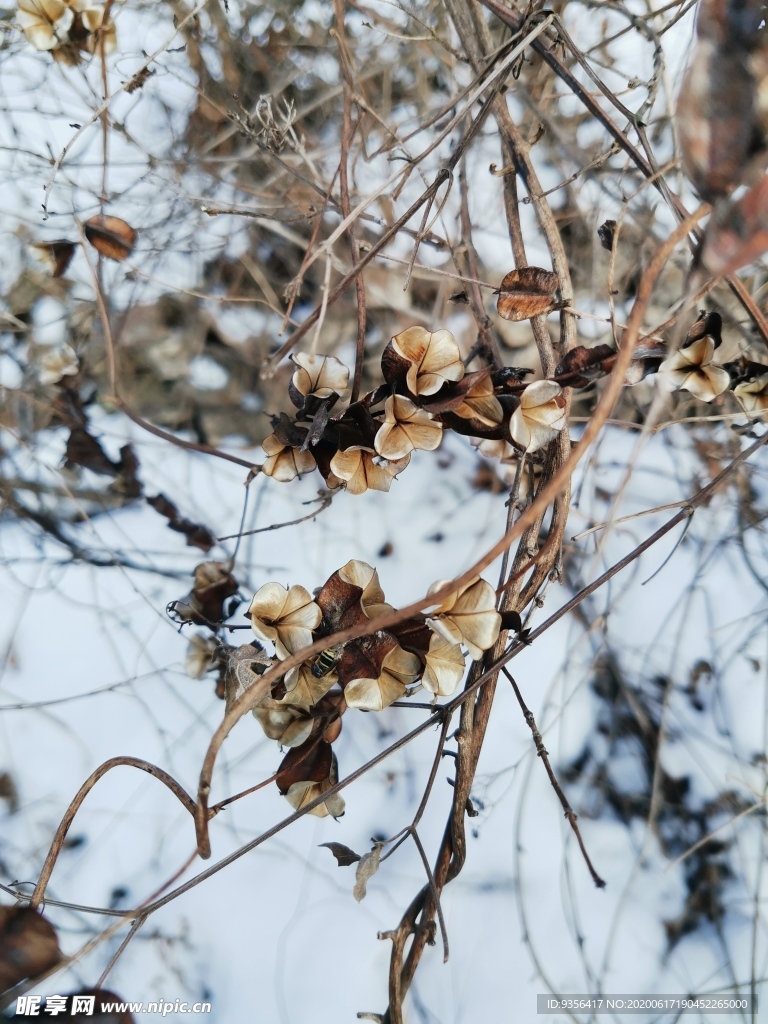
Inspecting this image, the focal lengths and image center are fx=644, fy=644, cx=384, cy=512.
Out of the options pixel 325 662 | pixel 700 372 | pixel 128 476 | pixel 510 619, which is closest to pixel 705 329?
pixel 700 372

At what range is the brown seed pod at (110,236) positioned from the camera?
598 millimetres

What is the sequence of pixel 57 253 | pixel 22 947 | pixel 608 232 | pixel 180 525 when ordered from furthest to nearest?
pixel 180 525 < pixel 57 253 < pixel 608 232 < pixel 22 947

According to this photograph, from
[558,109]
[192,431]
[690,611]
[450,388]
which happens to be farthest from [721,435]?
[192,431]

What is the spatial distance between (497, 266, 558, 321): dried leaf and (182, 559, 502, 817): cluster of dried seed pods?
202mm

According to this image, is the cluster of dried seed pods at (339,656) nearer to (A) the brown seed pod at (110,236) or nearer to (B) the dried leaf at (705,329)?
(B) the dried leaf at (705,329)

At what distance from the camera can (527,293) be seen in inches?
18.4

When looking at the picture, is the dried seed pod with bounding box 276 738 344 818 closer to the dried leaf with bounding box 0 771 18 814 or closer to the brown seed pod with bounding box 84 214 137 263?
the brown seed pod with bounding box 84 214 137 263

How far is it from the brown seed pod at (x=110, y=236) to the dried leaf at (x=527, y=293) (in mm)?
368

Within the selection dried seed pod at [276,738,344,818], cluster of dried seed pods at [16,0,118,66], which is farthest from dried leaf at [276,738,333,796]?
cluster of dried seed pods at [16,0,118,66]

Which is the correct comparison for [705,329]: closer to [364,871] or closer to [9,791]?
[364,871]

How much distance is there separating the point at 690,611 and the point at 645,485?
0.76ft

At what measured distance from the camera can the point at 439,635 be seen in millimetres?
442

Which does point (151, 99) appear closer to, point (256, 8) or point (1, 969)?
point (256, 8)

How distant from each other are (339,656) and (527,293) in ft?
0.97
